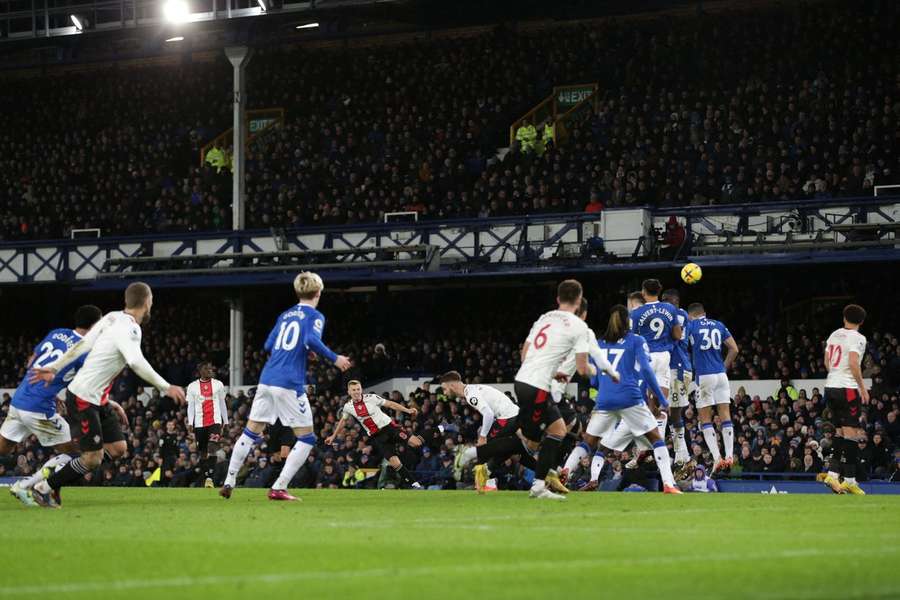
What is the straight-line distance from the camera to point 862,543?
9891 mm

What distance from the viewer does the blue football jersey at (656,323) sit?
20.5 metres

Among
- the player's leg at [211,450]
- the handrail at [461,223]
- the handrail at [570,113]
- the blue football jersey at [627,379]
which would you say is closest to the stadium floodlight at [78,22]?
the handrail at [461,223]

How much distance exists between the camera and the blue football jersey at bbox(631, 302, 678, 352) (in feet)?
67.2

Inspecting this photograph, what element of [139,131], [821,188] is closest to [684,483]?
[821,188]

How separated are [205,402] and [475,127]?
16438 millimetres

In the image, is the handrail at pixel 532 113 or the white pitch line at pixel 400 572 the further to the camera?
the handrail at pixel 532 113

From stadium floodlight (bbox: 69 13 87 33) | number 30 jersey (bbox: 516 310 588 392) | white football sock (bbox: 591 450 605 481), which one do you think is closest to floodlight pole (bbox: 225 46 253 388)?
stadium floodlight (bbox: 69 13 87 33)

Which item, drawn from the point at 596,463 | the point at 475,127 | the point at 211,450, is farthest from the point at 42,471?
the point at 475,127

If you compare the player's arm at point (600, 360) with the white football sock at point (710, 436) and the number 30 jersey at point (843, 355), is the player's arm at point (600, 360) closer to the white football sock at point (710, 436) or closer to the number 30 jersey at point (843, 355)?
the number 30 jersey at point (843, 355)

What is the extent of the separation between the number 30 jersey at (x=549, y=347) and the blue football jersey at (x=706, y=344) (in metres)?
7.35

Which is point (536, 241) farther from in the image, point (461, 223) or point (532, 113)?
point (532, 113)

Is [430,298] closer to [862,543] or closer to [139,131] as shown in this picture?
[139,131]

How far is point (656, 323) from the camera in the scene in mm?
20672

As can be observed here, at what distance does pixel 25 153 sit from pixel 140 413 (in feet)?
50.7
